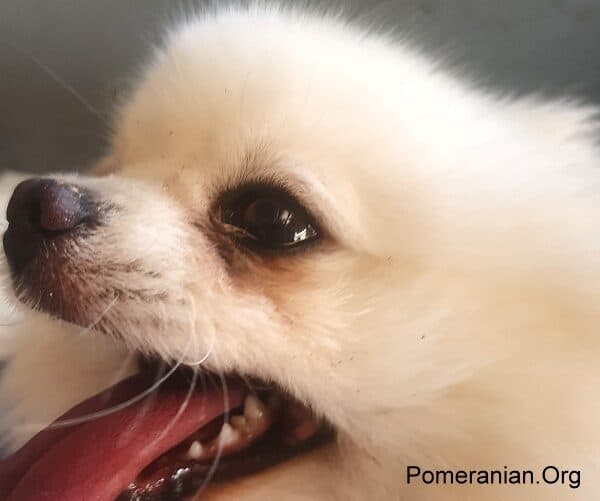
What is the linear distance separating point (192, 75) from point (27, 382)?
368 millimetres

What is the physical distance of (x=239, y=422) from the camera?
59cm

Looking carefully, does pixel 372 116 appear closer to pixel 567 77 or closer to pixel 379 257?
pixel 379 257

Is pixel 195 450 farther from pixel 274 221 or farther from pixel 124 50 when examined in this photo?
pixel 124 50

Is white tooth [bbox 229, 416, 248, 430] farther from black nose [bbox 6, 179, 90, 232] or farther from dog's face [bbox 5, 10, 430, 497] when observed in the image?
black nose [bbox 6, 179, 90, 232]

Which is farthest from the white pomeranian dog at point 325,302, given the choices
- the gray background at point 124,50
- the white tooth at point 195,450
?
the gray background at point 124,50

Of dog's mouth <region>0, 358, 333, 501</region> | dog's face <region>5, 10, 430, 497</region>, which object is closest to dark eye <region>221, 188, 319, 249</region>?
dog's face <region>5, 10, 430, 497</region>

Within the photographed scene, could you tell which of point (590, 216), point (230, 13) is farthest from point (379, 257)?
point (230, 13)

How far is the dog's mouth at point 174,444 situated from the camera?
55cm

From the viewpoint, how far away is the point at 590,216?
605mm

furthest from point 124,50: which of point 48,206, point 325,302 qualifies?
point 325,302

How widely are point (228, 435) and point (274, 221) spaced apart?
0.17m

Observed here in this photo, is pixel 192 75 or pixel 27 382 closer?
pixel 192 75

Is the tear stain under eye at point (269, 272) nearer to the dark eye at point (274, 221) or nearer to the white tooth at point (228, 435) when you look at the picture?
the dark eye at point (274, 221)

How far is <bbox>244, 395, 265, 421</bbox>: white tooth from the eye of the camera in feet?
1.90
